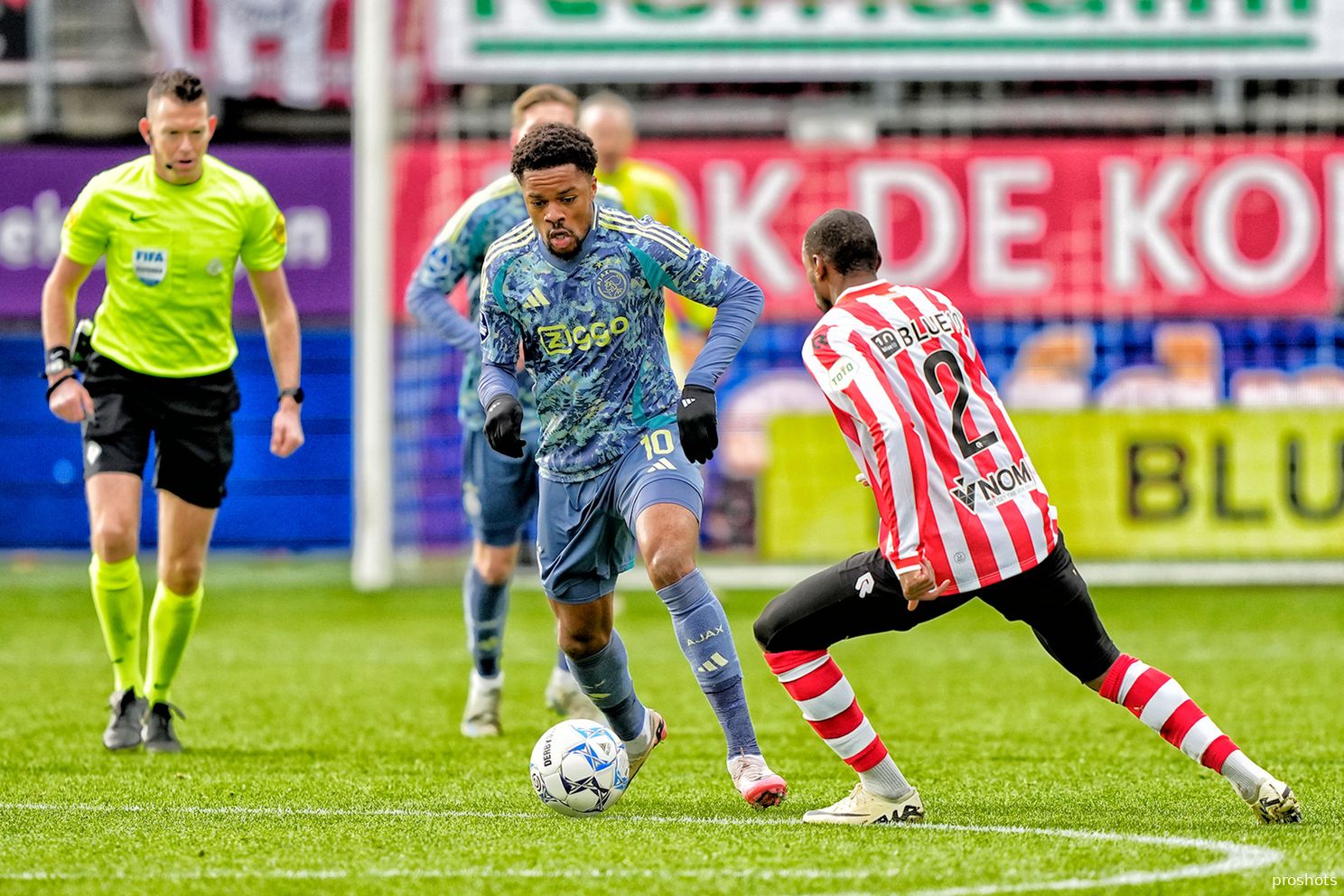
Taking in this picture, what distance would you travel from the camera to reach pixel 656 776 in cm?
638

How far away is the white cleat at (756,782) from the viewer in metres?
5.48

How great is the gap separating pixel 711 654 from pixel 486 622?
83.0 inches

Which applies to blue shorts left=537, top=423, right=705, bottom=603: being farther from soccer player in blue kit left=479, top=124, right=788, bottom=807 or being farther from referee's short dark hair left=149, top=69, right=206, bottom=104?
referee's short dark hair left=149, top=69, right=206, bottom=104

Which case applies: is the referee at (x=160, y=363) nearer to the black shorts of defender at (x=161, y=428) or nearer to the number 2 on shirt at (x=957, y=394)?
the black shorts of defender at (x=161, y=428)

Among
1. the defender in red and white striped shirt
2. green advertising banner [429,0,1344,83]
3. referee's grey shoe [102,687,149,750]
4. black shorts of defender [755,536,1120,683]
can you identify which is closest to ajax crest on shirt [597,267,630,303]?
the defender in red and white striped shirt

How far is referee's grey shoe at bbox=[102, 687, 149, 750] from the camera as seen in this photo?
696 centimetres

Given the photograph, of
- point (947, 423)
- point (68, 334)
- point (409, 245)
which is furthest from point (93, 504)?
point (409, 245)

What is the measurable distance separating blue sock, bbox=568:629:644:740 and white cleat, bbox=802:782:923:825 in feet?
2.47

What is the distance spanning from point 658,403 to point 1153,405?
8630 millimetres

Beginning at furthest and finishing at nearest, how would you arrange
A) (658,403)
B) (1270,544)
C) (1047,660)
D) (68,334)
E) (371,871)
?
(1270,544), (1047,660), (68,334), (658,403), (371,871)

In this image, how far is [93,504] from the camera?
693 centimetres

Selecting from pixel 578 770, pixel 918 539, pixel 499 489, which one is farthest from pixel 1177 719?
pixel 499 489

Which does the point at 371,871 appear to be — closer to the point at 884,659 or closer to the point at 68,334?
the point at 68,334

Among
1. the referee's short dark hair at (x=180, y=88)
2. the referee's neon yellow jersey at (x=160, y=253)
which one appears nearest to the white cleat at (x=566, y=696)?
the referee's neon yellow jersey at (x=160, y=253)
